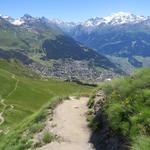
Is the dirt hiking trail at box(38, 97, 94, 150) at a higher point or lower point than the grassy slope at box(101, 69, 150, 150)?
lower

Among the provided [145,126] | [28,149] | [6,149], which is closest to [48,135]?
[28,149]

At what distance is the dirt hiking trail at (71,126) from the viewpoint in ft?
78.1

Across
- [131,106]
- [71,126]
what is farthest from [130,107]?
[71,126]

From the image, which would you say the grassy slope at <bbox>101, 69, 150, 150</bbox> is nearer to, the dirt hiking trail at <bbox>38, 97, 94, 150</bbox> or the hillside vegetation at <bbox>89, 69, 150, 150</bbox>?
the hillside vegetation at <bbox>89, 69, 150, 150</bbox>

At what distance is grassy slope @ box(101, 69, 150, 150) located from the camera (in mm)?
19516

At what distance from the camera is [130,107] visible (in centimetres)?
2181

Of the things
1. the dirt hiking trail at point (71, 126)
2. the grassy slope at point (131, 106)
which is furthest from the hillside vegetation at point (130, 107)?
the dirt hiking trail at point (71, 126)

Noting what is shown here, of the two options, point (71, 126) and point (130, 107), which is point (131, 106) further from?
point (71, 126)

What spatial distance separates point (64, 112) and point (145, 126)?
12879 mm

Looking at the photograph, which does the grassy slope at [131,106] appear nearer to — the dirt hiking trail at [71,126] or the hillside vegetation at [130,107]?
the hillside vegetation at [130,107]

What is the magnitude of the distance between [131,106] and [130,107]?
0.13 meters

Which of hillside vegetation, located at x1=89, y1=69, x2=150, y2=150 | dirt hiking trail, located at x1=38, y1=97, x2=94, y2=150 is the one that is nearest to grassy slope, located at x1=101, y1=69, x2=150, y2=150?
hillside vegetation, located at x1=89, y1=69, x2=150, y2=150

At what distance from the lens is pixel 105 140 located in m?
22.9

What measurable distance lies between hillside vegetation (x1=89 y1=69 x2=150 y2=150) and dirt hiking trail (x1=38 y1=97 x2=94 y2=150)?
1189 mm
